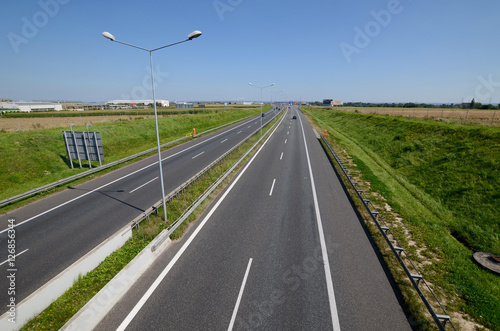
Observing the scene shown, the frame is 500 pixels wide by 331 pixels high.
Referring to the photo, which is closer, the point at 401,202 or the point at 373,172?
the point at 401,202

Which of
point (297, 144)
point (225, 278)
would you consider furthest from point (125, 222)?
point (297, 144)

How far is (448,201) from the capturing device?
15602 millimetres

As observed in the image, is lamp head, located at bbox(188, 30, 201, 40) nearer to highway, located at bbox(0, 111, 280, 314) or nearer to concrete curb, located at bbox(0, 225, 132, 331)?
concrete curb, located at bbox(0, 225, 132, 331)

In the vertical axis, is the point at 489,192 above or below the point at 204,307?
above

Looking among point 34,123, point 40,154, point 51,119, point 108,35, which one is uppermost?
point 108,35

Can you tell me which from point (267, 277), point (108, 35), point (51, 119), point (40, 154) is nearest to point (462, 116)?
point (267, 277)

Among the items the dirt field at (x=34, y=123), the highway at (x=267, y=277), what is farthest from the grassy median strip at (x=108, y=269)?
the dirt field at (x=34, y=123)

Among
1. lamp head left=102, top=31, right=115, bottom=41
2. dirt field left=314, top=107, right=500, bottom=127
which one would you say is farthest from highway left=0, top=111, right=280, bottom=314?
dirt field left=314, top=107, right=500, bottom=127

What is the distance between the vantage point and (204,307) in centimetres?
721

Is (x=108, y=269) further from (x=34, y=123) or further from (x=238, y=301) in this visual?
(x=34, y=123)

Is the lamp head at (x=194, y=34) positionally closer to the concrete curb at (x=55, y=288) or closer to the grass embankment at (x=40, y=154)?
the concrete curb at (x=55, y=288)

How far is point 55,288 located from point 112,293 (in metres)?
1.81

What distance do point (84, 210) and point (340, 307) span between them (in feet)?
49.4

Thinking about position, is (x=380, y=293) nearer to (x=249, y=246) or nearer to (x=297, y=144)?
(x=249, y=246)
